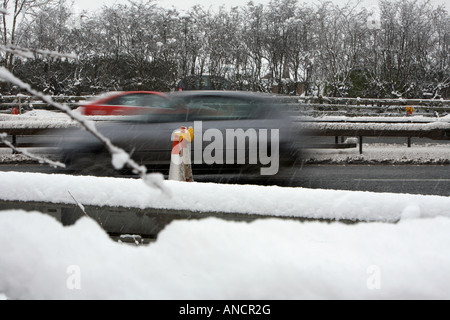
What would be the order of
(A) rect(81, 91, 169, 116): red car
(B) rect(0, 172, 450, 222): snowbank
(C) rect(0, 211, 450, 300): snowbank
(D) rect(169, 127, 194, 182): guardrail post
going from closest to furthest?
1. (C) rect(0, 211, 450, 300): snowbank
2. (B) rect(0, 172, 450, 222): snowbank
3. (D) rect(169, 127, 194, 182): guardrail post
4. (A) rect(81, 91, 169, 116): red car

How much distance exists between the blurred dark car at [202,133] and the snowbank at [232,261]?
4247 mm

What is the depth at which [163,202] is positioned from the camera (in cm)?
316

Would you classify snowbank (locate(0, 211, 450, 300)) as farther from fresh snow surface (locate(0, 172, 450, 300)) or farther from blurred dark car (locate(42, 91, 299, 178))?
blurred dark car (locate(42, 91, 299, 178))

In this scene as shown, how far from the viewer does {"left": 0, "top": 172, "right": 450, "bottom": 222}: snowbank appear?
122 inches

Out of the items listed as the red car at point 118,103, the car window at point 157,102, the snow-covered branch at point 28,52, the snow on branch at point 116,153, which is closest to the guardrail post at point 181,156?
the car window at point 157,102

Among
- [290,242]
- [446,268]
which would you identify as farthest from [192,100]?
[446,268]

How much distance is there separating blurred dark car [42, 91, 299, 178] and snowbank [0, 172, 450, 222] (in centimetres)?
393

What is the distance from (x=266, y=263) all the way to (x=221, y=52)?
2607cm

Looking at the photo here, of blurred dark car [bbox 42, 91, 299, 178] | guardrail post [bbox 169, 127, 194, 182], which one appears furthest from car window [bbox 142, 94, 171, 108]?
guardrail post [bbox 169, 127, 194, 182]

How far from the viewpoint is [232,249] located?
2832mm

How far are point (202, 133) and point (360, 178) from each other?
3.18 m

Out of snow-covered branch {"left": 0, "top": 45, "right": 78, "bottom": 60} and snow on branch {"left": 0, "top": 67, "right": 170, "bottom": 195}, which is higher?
snow-covered branch {"left": 0, "top": 45, "right": 78, "bottom": 60}

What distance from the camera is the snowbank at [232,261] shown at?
257 centimetres

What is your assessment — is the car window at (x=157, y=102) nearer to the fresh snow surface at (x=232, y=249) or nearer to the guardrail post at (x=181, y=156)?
the guardrail post at (x=181, y=156)
